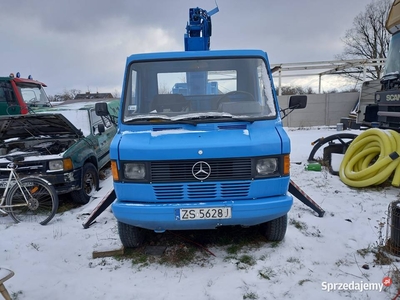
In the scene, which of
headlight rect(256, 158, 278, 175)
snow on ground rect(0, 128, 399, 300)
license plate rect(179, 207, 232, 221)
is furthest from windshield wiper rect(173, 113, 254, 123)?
snow on ground rect(0, 128, 399, 300)

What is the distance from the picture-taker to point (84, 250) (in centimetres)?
358

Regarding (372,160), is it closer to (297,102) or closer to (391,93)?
(391,93)

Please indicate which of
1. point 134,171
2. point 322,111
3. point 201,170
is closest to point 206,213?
point 201,170

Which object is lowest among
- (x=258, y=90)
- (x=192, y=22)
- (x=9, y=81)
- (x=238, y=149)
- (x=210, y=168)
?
(x=210, y=168)

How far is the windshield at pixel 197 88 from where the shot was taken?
3543mm

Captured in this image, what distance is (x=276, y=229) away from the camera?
135 inches

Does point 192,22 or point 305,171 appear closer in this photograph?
point 192,22

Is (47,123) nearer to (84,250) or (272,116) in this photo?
(84,250)

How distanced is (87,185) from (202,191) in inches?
133

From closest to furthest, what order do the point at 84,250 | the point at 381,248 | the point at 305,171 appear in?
the point at 381,248, the point at 84,250, the point at 305,171

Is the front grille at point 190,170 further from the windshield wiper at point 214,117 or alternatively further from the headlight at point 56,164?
the headlight at point 56,164

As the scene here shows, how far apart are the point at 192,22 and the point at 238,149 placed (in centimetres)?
429

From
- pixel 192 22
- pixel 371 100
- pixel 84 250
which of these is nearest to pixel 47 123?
pixel 84 250

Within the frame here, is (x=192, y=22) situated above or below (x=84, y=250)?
above
